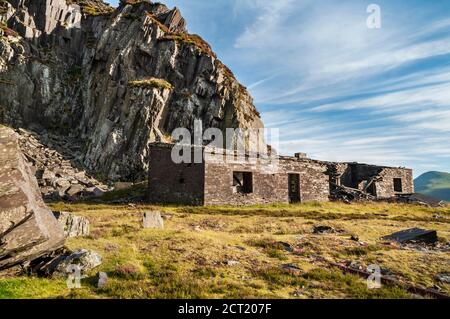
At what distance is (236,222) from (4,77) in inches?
1729

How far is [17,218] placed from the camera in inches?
257

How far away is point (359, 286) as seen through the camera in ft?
21.8

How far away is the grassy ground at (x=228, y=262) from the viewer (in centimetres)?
629

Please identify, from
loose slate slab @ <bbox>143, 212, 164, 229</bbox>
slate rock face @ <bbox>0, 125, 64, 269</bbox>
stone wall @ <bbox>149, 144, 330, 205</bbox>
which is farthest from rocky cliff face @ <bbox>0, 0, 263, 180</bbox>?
slate rock face @ <bbox>0, 125, 64, 269</bbox>

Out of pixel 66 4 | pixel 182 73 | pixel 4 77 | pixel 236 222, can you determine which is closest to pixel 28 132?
pixel 4 77

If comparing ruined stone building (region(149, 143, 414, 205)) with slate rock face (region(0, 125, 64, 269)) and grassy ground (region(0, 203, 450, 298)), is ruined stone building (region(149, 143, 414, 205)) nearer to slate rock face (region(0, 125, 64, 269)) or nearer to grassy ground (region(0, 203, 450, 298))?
grassy ground (region(0, 203, 450, 298))

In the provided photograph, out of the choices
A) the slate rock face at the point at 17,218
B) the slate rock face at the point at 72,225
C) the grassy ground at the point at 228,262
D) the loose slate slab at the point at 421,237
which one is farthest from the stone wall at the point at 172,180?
the slate rock face at the point at 17,218

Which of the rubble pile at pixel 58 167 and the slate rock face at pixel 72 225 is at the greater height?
the rubble pile at pixel 58 167

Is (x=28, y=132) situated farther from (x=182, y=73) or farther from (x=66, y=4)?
(x=66, y=4)

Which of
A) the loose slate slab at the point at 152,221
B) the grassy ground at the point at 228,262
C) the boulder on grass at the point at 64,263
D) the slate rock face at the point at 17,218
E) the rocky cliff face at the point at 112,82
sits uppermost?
the rocky cliff face at the point at 112,82

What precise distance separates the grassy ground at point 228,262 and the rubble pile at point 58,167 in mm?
12650

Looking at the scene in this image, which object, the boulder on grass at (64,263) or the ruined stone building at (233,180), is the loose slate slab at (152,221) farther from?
the ruined stone building at (233,180)

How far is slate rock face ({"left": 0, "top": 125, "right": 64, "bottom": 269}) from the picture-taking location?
6.40 meters

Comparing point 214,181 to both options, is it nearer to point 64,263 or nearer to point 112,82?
point 64,263
